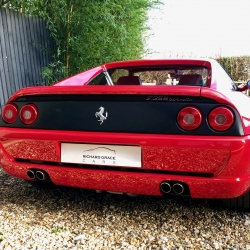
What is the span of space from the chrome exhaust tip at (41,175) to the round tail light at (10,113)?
37cm

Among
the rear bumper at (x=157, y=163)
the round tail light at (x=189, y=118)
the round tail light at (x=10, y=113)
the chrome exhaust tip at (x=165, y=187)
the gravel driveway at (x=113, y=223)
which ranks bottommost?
the gravel driveway at (x=113, y=223)

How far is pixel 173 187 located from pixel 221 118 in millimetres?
442

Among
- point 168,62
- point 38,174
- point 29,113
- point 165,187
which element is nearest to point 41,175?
point 38,174

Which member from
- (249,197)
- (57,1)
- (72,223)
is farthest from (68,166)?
(57,1)

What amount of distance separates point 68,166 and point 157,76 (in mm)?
6938

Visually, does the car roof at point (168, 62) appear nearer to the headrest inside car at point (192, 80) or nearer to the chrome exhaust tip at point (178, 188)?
the headrest inside car at point (192, 80)

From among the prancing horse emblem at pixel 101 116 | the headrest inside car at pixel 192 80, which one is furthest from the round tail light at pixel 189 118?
the headrest inside car at pixel 192 80

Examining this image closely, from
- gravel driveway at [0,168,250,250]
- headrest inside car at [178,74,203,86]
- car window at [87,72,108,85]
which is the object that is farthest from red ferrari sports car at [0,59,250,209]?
car window at [87,72,108,85]

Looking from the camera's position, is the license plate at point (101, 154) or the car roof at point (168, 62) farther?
the car roof at point (168, 62)

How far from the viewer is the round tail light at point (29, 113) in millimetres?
1759

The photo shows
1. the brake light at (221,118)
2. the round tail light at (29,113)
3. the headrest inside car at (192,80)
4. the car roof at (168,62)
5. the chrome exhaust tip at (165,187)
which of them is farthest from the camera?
the headrest inside car at (192,80)

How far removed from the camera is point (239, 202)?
183 cm

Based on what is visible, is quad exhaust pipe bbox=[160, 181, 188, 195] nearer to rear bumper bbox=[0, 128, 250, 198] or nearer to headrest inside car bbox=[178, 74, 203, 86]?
rear bumper bbox=[0, 128, 250, 198]

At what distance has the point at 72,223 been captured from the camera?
5.76 feet
